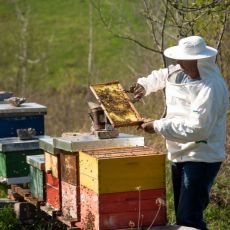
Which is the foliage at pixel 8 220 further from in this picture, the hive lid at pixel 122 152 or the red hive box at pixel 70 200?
the hive lid at pixel 122 152

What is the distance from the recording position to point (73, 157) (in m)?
5.08

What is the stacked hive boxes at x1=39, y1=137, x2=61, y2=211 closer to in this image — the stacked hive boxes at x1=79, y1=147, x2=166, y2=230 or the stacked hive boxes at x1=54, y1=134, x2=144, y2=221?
the stacked hive boxes at x1=54, y1=134, x2=144, y2=221

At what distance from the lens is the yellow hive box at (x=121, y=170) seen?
471 cm

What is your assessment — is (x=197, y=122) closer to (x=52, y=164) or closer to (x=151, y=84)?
(x=151, y=84)

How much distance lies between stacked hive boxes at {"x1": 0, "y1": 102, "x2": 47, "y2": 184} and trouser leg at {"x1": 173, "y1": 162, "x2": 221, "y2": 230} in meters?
2.37

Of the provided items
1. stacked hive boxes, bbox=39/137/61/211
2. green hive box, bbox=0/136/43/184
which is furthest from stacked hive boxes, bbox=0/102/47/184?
stacked hive boxes, bbox=39/137/61/211

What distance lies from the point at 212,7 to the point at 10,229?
289 cm

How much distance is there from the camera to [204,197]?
490 centimetres

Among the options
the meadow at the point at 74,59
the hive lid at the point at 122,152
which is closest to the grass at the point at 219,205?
the meadow at the point at 74,59

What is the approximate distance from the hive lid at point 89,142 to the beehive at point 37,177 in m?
0.65

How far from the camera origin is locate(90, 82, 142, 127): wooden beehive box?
16.5 ft

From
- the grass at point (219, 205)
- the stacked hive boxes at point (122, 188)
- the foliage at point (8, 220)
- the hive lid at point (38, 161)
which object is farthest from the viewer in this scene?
the grass at point (219, 205)

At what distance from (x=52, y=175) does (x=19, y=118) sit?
1.81 meters

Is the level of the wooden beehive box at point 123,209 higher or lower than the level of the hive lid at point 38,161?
lower
